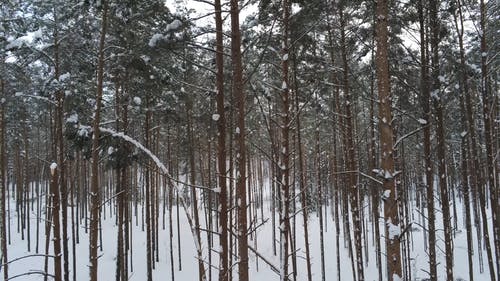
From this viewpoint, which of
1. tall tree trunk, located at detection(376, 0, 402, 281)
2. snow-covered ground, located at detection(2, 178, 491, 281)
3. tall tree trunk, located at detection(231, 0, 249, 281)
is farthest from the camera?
snow-covered ground, located at detection(2, 178, 491, 281)

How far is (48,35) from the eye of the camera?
12.3m

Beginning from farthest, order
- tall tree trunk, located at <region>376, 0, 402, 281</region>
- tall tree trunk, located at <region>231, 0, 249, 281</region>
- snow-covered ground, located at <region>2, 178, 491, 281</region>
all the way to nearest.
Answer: snow-covered ground, located at <region>2, 178, 491, 281</region> < tall tree trunk, located at <region>376, 0, 402, 281</region> < tall tree trunk, located at <region>231, 0, 249, 281</region>

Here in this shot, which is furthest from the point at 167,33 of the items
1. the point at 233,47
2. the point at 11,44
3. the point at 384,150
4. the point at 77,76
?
the point at 11,44

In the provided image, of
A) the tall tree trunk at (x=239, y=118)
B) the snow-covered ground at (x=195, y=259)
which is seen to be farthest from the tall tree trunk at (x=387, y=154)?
the snow-covered ground at (x=195, y=259)

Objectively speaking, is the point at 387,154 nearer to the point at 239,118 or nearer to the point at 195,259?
the point at 239,118

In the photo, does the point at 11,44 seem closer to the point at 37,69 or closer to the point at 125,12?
the point at 125,12

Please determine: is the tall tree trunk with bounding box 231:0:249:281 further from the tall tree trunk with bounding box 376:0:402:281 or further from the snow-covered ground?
the snow-covered ground

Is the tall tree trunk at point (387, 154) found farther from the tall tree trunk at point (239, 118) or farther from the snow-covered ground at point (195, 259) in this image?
the snow-covered ground at point (195, 259)

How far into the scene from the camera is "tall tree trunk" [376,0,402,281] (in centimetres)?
657

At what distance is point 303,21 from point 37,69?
53.7 ft

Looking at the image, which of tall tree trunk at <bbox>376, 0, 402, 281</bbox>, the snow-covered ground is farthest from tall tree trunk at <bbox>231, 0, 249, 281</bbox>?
the snow-covered ground

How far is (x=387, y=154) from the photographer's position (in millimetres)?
6773

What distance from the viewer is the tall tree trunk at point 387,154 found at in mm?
6574

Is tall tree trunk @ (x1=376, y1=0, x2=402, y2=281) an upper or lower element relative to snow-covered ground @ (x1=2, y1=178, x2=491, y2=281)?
upper
